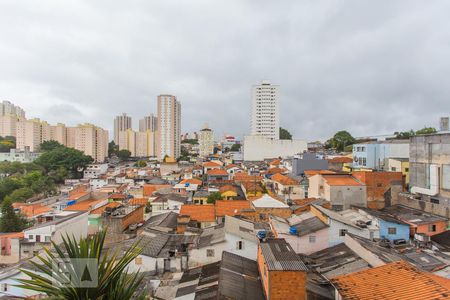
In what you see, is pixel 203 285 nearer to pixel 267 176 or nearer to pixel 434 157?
pixel 434 157

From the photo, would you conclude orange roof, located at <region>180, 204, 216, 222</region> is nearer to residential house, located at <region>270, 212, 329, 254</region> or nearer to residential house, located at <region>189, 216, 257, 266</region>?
residential house, located at <region>270, 212, 329, 254</region>

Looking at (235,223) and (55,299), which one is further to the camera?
(235,223)

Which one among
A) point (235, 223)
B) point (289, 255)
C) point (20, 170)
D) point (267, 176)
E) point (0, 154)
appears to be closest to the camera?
point (289, 255)

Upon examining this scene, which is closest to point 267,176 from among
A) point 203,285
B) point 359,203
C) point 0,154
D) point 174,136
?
point 359,203

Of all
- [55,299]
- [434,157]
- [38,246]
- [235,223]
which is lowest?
[38,246]

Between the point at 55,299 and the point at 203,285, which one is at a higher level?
the point at 55,299

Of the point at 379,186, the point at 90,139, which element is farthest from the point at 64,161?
the point at 379,186

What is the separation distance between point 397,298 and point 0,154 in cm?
9684

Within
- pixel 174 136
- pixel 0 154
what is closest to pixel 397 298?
pixel 174 136

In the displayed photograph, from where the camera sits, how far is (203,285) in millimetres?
12375

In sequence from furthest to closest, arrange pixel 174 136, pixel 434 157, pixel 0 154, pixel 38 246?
1. pixel 174 136
2. pixel 0 154
3. pixel 434 157
4. pixel 38 246

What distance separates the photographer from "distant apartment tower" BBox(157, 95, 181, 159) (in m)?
91.6

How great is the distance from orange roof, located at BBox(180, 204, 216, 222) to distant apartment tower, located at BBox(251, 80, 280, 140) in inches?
3065

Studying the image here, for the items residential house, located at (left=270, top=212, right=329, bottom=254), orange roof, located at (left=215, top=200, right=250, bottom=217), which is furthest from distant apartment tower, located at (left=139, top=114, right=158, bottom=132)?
residential house, located at (left=270, top=212, right=329, bottom=254)
